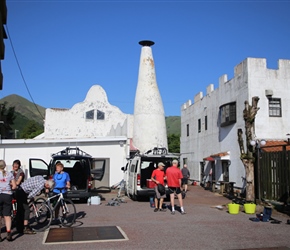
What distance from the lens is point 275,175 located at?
13.7m

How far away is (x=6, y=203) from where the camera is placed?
309 inches

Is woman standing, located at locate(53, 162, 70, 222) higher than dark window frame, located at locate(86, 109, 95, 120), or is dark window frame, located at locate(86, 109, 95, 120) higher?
dark window frame, located at locate(86, 109, 95, 120)

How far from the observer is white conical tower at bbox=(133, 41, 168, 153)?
25.6 meters

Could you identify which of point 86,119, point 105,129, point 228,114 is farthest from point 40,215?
point 86,119

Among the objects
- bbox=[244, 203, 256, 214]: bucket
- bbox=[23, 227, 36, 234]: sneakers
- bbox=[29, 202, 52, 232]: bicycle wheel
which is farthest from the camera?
bbox=[244, 203, 256, 214]: bucket

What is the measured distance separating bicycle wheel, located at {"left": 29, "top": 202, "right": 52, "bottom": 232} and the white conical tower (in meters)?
16.2

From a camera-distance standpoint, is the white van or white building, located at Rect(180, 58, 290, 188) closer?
the white van

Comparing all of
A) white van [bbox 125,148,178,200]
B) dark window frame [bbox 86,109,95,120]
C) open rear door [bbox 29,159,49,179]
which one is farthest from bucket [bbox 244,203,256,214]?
dark window frame [bbox 86,109,95,120]

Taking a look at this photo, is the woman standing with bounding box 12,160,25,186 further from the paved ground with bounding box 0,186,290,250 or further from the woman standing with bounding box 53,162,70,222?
the paved ground with bounding box 0,186,290,250

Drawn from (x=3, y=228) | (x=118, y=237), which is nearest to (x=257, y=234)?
(x=118, y=237)

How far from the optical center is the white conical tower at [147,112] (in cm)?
2562

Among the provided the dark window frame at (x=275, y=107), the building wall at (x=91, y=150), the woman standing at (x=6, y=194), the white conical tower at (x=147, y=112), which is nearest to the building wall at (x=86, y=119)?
the white conical tower at (x=147, y=112)

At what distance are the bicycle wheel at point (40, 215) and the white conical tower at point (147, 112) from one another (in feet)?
53.1

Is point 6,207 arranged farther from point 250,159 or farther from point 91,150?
point 91,150
